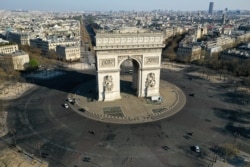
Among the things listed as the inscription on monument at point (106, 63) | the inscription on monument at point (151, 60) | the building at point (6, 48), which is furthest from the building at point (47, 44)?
the inscription on monument at point (151, 60)

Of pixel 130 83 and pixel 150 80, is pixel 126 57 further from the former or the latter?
pixel 130 83

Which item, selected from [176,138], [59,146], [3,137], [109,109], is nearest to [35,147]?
[59,146]

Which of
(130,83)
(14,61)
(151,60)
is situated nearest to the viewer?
(151,60)

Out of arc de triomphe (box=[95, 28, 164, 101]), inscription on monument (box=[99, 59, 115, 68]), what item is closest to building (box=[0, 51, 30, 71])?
inscription on monument (box=[99, 59, 115, 68])

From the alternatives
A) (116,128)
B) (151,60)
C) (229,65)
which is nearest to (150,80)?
(151,60)

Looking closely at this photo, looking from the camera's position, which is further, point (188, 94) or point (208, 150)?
point (188, 94)

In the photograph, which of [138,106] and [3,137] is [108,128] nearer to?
[138,106]

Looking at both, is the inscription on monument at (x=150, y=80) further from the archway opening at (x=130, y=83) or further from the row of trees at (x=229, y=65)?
the row of trees at (x=229, y=65)

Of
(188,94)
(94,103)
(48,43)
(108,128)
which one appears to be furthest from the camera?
(48,43)
